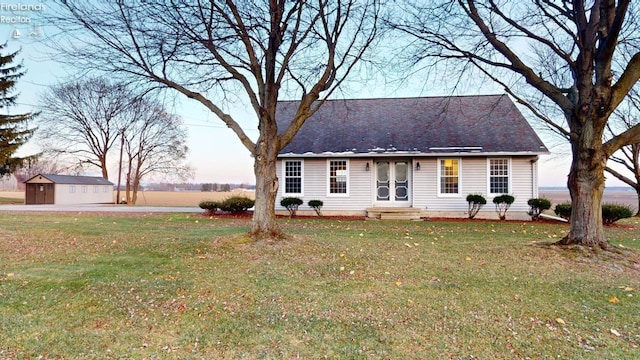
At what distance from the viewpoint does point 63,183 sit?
3009 centimetres

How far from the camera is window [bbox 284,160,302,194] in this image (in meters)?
15.6

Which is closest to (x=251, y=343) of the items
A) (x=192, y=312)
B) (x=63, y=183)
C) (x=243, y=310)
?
(x=243, y=310)

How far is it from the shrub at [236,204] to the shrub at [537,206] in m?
12.0

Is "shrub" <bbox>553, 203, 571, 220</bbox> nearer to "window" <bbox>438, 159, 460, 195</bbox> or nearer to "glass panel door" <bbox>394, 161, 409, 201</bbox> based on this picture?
"window" <bbox>438, 159, 460, 195</bbox>

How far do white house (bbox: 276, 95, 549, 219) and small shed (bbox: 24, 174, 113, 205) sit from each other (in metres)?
24.8

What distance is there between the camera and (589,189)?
7152mm

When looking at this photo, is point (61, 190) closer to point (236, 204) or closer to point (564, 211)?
point (236, 204)

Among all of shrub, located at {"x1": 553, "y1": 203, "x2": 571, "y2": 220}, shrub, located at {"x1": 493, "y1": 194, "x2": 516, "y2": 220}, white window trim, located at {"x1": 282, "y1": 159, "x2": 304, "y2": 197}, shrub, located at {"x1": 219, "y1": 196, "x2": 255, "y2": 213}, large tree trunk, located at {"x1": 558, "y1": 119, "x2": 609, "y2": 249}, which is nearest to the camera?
large tree trunk, located at {"x1": 558, "y1": 119, "x2": 609, "y2": 249}

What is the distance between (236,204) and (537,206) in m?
12.8

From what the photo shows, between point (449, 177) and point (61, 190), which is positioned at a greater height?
point (449, 177)

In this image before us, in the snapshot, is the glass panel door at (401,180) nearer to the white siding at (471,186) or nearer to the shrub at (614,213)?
the white siding at (471,186)

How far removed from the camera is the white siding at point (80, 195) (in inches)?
1168

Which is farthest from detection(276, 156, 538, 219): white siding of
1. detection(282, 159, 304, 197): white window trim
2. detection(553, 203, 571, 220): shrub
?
detection(553, 203, 571, 220): shrub

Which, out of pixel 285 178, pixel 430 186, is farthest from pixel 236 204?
pixel 430 186
